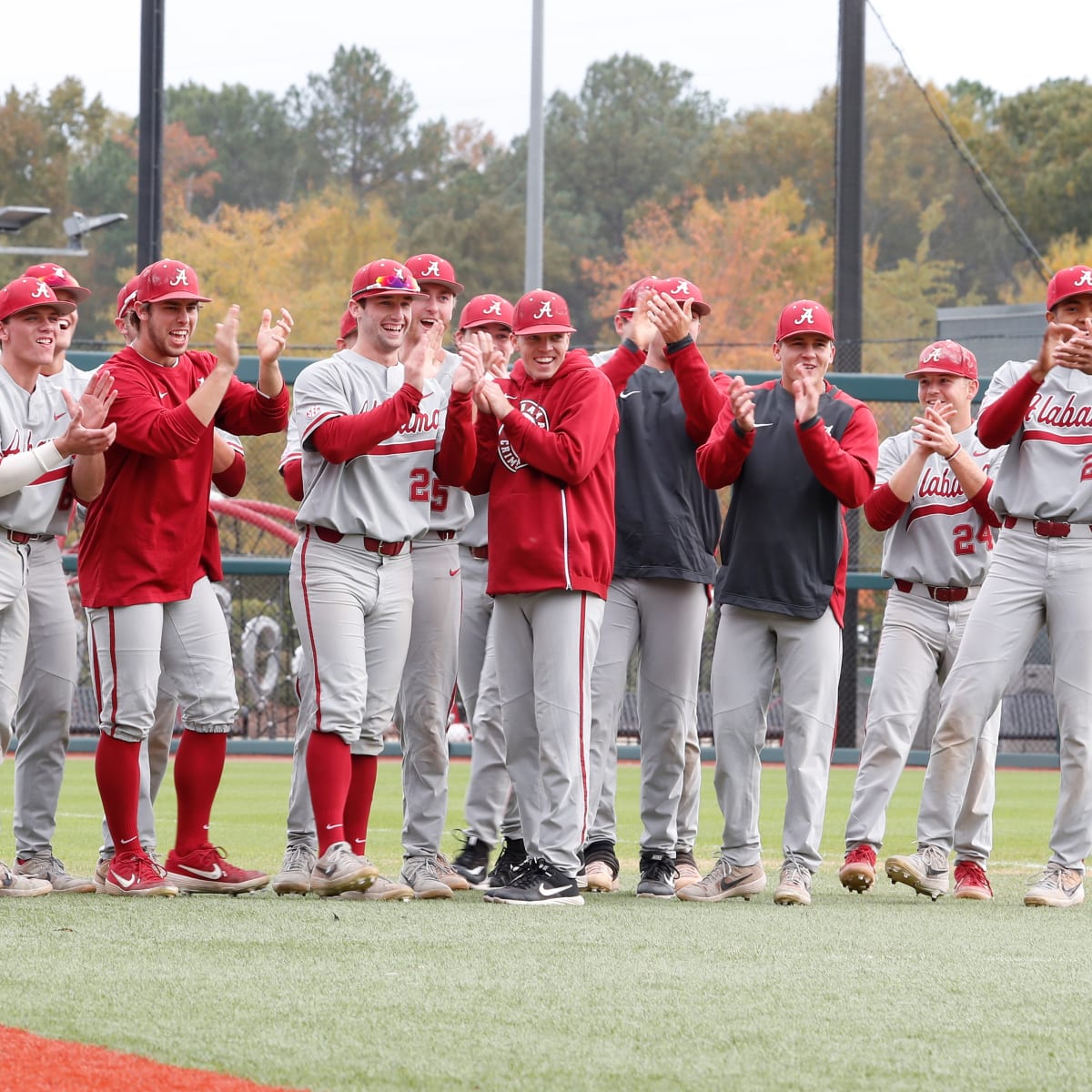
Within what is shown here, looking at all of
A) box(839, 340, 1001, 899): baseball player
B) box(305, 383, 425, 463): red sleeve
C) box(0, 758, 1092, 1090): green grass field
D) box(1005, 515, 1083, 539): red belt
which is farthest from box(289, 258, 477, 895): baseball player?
box(1005, 515, 1083, 539): red belt

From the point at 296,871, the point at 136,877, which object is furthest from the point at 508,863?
the point at 136,877

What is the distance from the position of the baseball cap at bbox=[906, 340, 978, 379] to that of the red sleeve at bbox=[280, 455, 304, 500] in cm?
244

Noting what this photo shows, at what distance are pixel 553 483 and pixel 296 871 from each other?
163cm

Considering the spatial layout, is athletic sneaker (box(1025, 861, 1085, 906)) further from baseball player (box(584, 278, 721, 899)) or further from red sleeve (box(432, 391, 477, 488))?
red sleeve (box(432, 391, 477, 488))

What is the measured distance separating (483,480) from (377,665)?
780mm

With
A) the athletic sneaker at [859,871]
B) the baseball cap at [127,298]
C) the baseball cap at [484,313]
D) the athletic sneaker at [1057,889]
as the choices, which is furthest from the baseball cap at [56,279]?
the athletic sneaker at [1057,889]

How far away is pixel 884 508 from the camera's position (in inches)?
263

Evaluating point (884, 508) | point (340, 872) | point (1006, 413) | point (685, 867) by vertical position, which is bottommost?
point (685, 867)

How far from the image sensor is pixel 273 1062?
11.2 feet

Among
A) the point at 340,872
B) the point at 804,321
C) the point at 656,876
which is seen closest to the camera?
the point at 340,872

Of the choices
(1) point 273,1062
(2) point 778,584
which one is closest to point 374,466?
(2) point 778,584

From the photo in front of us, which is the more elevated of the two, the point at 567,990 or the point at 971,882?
the point at 567,990

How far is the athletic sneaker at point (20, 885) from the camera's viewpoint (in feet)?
19.2

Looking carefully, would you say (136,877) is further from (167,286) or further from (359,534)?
(167,286)
